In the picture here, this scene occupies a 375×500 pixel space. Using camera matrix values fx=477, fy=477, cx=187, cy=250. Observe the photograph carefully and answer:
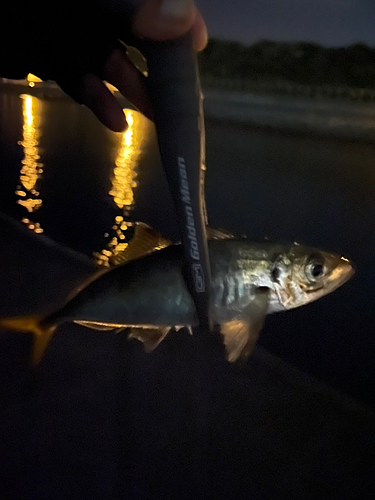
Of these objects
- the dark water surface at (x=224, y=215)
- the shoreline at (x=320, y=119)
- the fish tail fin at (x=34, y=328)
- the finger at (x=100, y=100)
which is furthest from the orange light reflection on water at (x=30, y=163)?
the shoreline at (x=320, y=119)

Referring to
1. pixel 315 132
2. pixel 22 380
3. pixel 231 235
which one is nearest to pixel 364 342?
pixel 22 380

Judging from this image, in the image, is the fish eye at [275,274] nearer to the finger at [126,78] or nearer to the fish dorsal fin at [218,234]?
the fish dorsal fin at [218,234]

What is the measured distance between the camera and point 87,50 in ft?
1.26

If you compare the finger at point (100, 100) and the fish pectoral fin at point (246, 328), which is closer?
the fish pectoral fin at point (246, 328)

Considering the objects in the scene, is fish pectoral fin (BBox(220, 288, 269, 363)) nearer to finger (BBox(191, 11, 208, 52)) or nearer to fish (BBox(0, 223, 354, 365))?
fish (BBox(0, 223, 354, 365))

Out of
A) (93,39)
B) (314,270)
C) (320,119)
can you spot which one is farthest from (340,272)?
(320,119)

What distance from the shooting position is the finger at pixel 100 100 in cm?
43

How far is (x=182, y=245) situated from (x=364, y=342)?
1090 millimetres

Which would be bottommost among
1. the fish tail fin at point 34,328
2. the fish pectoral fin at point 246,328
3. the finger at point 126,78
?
the fish tail fin at point 34,328

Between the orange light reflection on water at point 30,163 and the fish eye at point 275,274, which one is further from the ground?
the fish eye at point 275,274

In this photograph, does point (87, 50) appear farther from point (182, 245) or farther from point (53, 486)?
point (53, 486)

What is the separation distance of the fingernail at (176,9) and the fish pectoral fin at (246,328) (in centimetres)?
17

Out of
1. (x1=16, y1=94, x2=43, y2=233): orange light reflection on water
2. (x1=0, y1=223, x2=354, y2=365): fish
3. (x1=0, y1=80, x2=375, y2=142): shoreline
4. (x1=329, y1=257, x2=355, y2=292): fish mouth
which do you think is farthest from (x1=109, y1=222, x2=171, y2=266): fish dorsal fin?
(x1=0, y1=80, x2=375, y2=142): shoreline

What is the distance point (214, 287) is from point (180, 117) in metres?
0.10
